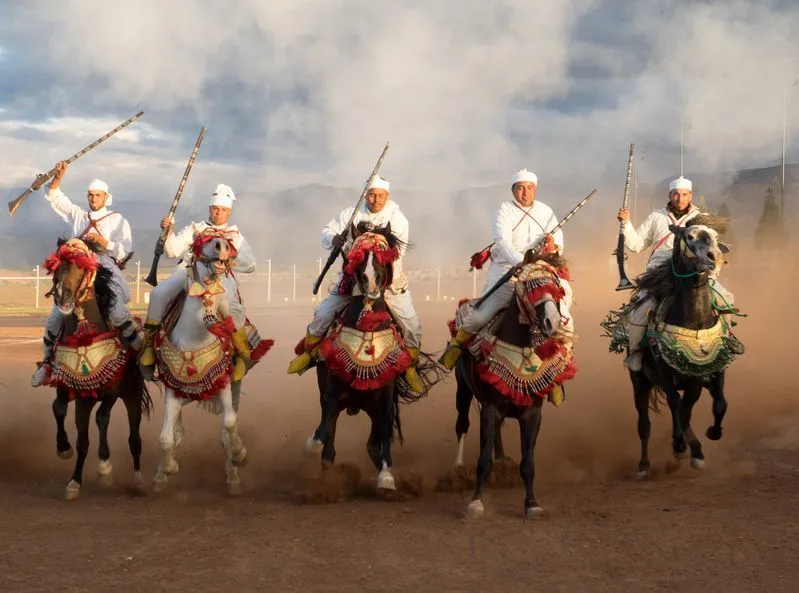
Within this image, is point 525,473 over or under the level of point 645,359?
under

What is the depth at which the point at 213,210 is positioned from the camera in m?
10.7

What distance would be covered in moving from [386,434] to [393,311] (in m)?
1.28

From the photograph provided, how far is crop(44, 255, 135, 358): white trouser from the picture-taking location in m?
10.1

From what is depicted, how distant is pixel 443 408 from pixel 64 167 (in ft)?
23.6

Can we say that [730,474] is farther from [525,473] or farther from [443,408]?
[443,408]

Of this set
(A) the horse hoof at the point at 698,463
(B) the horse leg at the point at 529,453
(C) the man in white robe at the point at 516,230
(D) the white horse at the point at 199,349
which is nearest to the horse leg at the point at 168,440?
(D) the white horse at the point at 199,349

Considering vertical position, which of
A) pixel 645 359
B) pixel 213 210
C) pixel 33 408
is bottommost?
pixel 33 408

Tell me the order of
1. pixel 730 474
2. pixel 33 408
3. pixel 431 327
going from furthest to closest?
1. pixel 431 327
2. pixel 33 408
3. pixel 730 474

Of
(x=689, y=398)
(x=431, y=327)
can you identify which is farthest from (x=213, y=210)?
(x=431, y=327)

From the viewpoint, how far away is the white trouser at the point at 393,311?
10.2 m

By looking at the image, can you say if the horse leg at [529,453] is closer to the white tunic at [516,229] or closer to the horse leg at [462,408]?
the white tunic at [516,229]

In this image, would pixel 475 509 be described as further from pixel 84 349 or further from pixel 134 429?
pixel 84 349

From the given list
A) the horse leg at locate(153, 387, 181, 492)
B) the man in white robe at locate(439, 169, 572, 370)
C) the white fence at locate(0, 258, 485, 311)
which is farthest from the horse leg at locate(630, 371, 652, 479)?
Result: the white fence at locate(0, 258, 485, 311)

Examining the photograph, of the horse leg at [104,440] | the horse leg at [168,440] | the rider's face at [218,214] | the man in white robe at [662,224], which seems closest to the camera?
the horse leg at [168,440]
